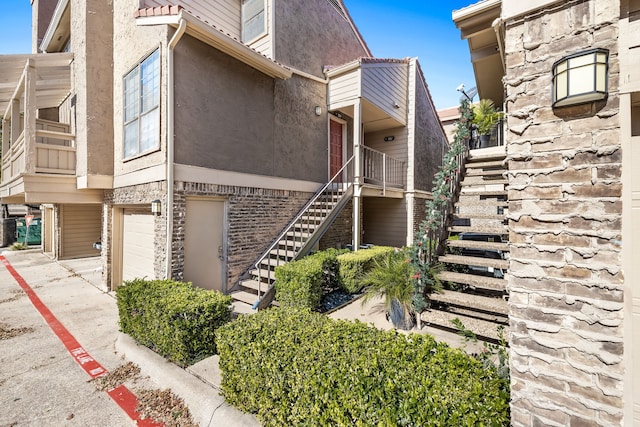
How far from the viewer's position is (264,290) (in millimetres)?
6277

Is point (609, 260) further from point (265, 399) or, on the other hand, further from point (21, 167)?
point (21, 167)

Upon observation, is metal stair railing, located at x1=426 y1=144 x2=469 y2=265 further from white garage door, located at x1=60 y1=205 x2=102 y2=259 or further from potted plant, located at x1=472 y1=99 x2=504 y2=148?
white garage door, located at x1=60 y1=205 x2=102 y2=259

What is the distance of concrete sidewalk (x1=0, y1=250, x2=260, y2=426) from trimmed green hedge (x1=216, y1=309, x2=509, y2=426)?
0.70 feet

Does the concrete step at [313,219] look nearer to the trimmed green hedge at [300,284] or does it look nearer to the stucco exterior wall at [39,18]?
the trimmed green hedge at [300,284]

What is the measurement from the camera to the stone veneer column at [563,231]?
1.62m

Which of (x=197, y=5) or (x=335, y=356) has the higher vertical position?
(x=197, y=5)

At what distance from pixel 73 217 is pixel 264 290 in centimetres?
1168

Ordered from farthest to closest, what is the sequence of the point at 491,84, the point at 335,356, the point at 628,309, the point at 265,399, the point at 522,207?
the point at 491,84 → the point at 265,399 → the point at 335,356 → the point at 522,207 → the point at 628,309

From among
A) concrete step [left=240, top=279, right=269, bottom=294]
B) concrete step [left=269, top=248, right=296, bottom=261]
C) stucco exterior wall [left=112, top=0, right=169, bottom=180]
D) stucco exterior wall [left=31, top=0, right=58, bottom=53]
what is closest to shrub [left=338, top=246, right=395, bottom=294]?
concrete step [left=269, top=248, right=296, bottom=261]

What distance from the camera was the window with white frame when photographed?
19.2 ft

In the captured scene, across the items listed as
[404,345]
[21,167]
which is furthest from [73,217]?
[404,345]

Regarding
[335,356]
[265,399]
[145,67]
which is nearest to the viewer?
[335,356]

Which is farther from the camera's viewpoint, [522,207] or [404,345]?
[404,345]

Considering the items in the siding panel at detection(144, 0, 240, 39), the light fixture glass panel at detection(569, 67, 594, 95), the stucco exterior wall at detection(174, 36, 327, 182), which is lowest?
the light fixture glass panel at detection(569, 67, 594, 95)
